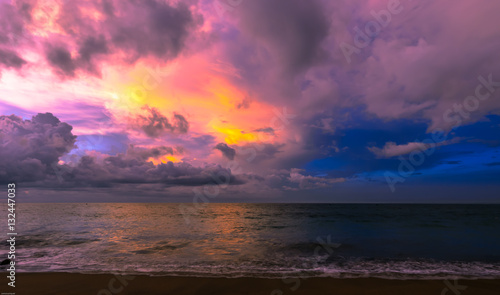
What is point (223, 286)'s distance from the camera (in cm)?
1090

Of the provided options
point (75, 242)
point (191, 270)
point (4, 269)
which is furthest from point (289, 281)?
point (75, 242)

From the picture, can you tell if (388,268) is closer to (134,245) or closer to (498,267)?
(498,267)

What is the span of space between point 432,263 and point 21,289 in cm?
2355

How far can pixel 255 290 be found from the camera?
10.4m

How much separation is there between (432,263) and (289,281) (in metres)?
11.6

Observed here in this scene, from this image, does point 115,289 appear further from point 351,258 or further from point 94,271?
point 351,258

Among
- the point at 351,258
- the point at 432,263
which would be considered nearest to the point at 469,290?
the point at 432,263

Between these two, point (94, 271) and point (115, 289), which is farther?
point (94, 271)

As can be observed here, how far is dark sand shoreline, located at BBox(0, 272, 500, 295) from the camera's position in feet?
33.5

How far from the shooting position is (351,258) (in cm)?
1775

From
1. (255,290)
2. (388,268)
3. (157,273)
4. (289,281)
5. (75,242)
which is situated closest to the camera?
(255,290)

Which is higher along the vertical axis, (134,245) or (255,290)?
(255,290)

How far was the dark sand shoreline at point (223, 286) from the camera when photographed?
10203 millimetres

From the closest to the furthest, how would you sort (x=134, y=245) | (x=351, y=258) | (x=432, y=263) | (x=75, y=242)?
(x=432, y=263), (x=351, y=258), (x=134, y=245), (x=75, y=242)
